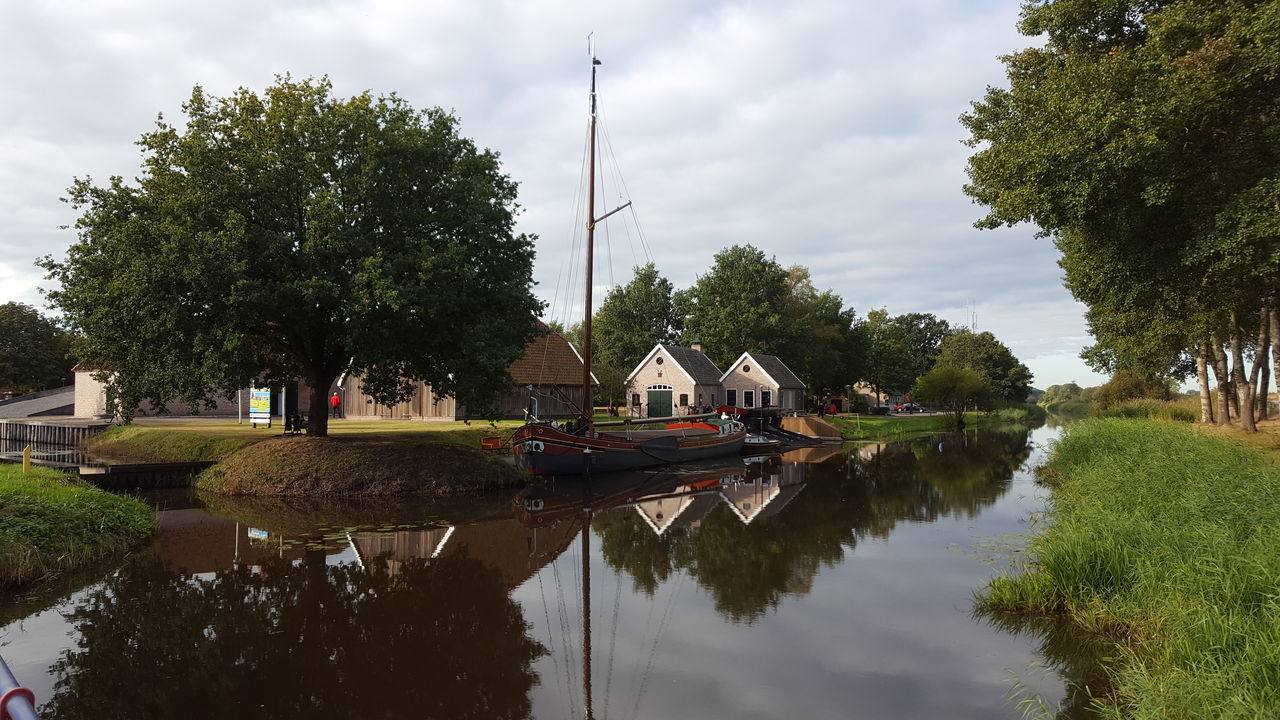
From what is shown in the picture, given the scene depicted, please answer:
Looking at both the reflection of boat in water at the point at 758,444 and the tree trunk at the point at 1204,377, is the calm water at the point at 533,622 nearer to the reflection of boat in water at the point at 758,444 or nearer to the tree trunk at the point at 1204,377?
the reflection of boat in water at the point at 758,444

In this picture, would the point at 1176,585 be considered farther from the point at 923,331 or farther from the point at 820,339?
the point at 923,331

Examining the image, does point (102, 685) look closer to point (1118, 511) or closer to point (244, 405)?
point (1118, 511)

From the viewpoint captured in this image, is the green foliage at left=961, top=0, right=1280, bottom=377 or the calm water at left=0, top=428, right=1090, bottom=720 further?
the green foliage at left=961, top=0, right=1280, bottom=377

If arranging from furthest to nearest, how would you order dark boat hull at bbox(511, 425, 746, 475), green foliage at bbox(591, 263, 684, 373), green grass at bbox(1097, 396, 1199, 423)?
1. green foliage at bbox(591, 263, 684, 373)
2. green grass at bbox(1097, 396, 1199, 423)
3. dark boat hull at bbox(511, 425, 746, 475)

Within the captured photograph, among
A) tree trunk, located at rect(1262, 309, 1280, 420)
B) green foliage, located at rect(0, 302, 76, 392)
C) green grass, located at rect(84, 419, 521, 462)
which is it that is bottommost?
green grass, located at rect(84, 419, 521, 462)

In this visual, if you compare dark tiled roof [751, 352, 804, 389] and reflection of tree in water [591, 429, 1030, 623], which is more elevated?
dark tiled roof [751, 352, 804, 389]

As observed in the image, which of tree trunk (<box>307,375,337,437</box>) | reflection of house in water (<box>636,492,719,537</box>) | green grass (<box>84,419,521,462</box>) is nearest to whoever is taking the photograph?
reflection of house in water (<box>636,492,719,537</box>)

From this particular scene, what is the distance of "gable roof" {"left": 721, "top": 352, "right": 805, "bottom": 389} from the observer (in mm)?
55047

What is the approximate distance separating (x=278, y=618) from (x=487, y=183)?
15681mm

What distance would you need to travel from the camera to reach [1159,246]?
48.8 feet

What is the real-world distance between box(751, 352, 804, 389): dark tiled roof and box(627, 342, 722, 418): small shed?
4689 mm

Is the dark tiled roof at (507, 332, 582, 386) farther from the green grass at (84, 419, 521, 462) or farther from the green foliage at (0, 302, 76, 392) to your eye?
the green foliage at (0, 302, 76, 392)

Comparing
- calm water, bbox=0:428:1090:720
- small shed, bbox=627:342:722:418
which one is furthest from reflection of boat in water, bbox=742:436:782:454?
calm water, bbox=0:428:1090:720

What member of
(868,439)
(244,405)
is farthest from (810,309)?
(244,405)
